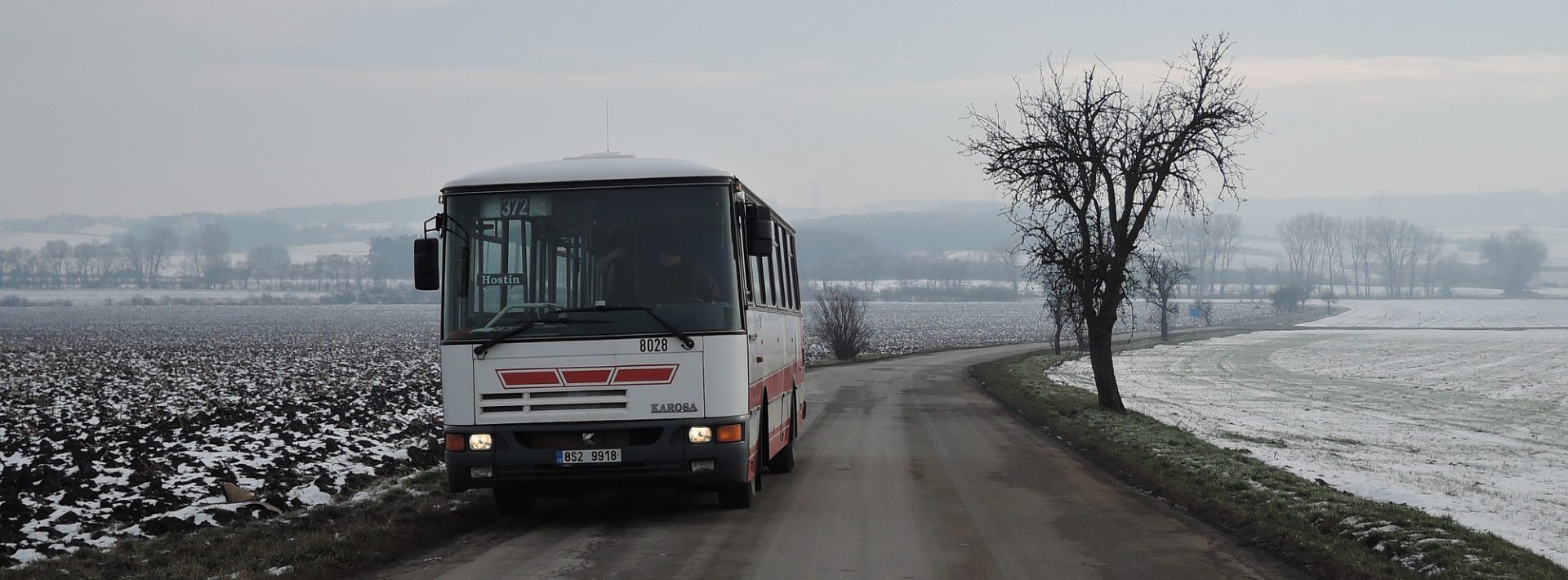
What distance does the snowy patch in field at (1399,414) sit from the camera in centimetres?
1410

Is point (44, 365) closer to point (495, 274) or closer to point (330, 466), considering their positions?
point (330, 466)

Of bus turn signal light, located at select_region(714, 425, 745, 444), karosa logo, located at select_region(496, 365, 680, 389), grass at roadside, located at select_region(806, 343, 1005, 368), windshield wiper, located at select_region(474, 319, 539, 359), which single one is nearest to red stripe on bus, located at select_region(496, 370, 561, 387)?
karosa logo, located at select_region(496, 365, 680, 389)

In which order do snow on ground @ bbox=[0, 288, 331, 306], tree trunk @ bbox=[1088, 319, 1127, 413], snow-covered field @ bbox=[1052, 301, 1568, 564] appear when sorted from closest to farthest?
snow-covered field @ bbox=[1052, 301, 1568, 564]
tree trunk @ bbox=[1088, 319, 1127, 413]
snow on ground @ bbox=[0, 288, 331, 306]

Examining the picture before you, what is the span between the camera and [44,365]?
137ft

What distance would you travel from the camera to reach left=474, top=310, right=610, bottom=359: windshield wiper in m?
10.1

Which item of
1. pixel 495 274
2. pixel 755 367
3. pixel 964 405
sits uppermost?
pixel 495 274

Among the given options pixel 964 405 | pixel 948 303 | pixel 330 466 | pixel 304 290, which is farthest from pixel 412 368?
pixel 304 290

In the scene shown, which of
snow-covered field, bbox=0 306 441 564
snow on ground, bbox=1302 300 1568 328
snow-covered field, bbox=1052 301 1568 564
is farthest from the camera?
snow on ground, bbox=1302 300 1568 328

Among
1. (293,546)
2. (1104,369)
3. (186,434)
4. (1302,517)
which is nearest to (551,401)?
(293,546)

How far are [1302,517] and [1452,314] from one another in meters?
130

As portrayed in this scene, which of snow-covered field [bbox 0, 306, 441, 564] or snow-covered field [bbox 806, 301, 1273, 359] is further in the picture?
snow-covered field [bbox 806, 301, 1273, 359]

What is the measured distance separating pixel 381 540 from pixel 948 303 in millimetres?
165083

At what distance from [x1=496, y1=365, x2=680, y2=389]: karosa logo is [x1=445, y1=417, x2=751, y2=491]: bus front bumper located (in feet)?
1.04

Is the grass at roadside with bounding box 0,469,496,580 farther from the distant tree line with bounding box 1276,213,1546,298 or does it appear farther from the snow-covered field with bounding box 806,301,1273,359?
the distant tree line with bounding box 1276,213,1546,298
